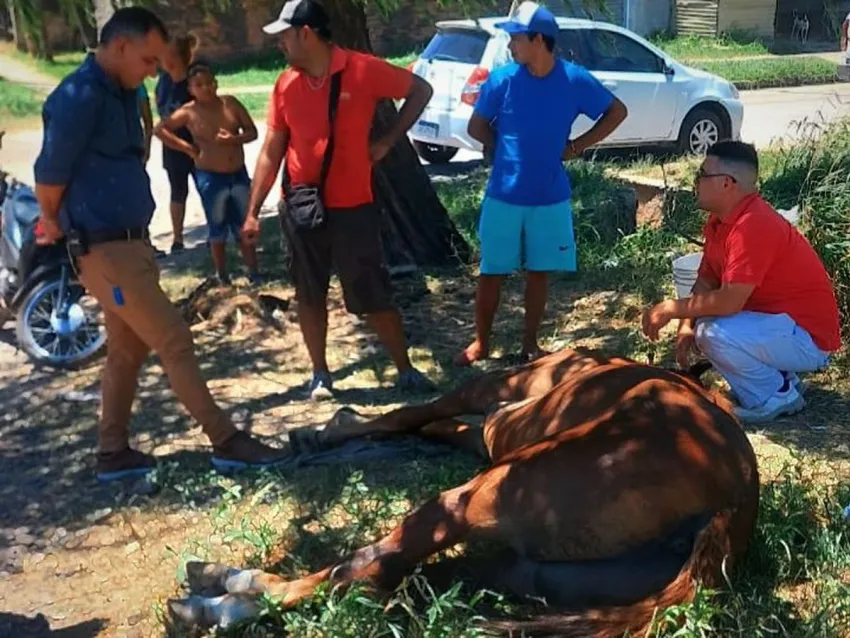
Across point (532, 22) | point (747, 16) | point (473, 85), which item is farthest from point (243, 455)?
point (747, 16)

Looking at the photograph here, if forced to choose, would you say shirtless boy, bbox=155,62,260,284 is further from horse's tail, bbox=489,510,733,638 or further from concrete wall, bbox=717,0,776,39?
concrete wall, bbox=717,0,776,39

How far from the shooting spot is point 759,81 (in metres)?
20.0

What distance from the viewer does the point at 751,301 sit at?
16.3ft

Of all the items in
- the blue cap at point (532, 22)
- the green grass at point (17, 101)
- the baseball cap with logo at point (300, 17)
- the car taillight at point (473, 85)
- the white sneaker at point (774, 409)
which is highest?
the baseball cap with logo at point (300, 17)

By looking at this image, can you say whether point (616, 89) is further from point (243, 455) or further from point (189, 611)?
point (189, 611)

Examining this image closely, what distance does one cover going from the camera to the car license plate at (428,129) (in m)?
13.1

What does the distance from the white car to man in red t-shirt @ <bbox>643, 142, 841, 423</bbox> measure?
7.89 meters

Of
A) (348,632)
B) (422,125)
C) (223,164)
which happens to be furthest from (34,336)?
(422,125)

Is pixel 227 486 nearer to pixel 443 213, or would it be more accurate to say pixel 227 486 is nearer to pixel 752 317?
pixel 752 317

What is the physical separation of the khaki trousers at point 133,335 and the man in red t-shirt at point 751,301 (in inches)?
76.8

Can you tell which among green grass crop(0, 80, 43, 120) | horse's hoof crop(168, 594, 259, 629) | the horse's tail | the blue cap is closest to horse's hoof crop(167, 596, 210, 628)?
horse's hoof crop(168, 594, 259, 629)

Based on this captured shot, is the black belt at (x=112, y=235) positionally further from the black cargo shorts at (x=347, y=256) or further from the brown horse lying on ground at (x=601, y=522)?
the brown horse lying on ground at (x=601, y=522)

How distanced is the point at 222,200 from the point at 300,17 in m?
2.84

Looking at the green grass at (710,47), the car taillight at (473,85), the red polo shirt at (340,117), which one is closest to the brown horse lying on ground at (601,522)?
the red polo shirt at (340,117)
